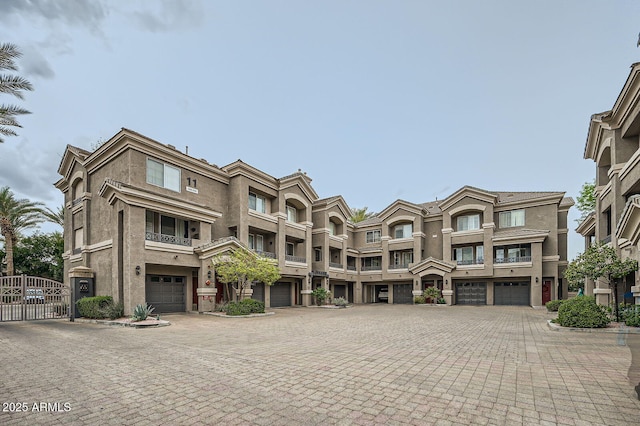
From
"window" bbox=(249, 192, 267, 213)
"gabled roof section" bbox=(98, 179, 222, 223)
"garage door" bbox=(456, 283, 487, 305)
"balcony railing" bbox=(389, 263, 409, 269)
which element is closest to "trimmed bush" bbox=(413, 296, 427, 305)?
"garage door" bbox=(456, 283, 487, 305)

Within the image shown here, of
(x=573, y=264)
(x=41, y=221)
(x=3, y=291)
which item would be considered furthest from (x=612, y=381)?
(x=41, y=221)

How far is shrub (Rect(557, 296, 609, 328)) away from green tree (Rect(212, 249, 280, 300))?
15.1 metres

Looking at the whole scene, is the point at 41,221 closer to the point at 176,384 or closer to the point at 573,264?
the point at 176,384

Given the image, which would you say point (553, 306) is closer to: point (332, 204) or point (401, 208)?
point (401, 208)

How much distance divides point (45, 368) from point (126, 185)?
43.7 feet

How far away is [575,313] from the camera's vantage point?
13.9 meters

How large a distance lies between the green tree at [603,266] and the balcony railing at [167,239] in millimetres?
20531

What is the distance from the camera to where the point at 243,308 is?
2036 cm

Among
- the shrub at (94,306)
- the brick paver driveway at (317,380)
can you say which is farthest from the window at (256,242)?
the brick paver driveway at (317,380)

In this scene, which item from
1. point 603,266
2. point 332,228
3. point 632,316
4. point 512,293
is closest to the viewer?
point 632,316

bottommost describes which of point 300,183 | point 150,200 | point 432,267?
point 432,267

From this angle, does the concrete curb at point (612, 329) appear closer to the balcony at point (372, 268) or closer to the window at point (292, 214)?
the window at point (292, 214)

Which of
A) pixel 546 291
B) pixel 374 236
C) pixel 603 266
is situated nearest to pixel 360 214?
pixel 374 236

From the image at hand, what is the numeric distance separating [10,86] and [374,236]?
35.0 metres
